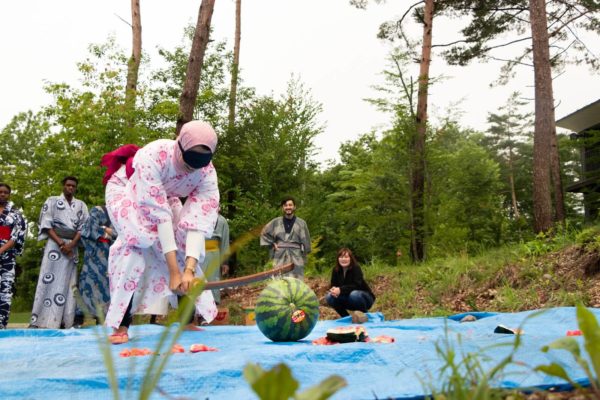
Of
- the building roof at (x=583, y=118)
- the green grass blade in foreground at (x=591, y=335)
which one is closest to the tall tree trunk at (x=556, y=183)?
the building roof at (x=583, y=118)

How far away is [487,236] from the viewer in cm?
1653

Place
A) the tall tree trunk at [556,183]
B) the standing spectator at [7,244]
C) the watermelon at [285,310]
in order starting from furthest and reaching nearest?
1. the tall tree trunk at [556,183]
2. the standing spectator at [7,244]
3. the watermelon at [285,310]

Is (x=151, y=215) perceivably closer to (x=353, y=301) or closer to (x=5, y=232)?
(x=353, y=301)

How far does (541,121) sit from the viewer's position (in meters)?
13.4

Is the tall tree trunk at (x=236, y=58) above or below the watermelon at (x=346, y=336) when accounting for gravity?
above

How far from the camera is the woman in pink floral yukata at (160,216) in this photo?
461 cm

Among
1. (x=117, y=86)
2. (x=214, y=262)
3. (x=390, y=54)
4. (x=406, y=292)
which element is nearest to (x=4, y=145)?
(x=117, y=86)

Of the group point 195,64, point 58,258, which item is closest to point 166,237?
point 58,258

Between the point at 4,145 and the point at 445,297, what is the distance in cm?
4852

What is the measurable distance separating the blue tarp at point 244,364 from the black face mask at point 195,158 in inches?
51.6

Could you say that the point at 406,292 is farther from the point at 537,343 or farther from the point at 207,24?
the point at 537,343

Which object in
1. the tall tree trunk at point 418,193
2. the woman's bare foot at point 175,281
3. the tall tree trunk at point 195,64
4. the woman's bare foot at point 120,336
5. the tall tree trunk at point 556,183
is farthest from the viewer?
the tall tree trunk at point 418,193

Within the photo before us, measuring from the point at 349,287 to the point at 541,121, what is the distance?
23.9 feet

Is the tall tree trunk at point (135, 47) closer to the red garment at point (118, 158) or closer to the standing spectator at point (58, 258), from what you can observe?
the standing spectator at point (58, 258)
